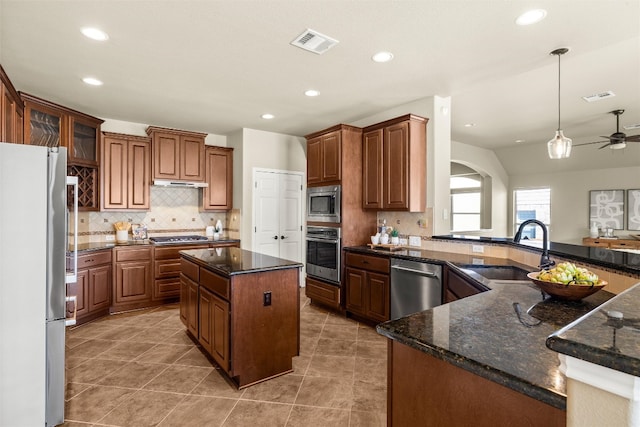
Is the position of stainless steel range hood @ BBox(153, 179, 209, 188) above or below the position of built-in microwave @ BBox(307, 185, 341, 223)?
above

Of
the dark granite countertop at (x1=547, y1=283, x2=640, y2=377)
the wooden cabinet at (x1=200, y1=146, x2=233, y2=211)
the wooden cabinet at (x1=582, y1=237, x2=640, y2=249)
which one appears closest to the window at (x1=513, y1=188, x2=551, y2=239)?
the wooden cabinet at (x1=582, y1=237, x2=640, y2=249)

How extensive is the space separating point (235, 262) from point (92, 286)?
2.27 meters

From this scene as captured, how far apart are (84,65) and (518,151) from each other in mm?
7445

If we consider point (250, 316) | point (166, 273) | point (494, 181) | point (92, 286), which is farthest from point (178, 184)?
point (494, 181)

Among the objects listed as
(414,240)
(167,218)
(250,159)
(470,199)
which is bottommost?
(414,240)

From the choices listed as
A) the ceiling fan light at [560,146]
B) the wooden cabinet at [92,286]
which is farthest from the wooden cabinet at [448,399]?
the wooden cabinet at [92,286]

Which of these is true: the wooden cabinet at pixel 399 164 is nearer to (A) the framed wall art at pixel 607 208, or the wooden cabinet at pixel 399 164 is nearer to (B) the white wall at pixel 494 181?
(B) the white wall at pixel 494 181

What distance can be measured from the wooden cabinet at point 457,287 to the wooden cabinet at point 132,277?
3667mm

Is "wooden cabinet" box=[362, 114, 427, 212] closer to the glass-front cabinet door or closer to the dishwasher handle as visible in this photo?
the dishwasher handle

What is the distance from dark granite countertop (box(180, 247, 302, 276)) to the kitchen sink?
4.75ft

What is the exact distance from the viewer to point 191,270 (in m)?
3.12

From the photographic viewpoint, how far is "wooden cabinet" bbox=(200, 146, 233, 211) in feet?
17.1

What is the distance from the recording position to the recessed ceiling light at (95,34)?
240cm

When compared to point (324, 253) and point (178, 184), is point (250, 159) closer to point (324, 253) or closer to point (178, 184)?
point (178, 184)
